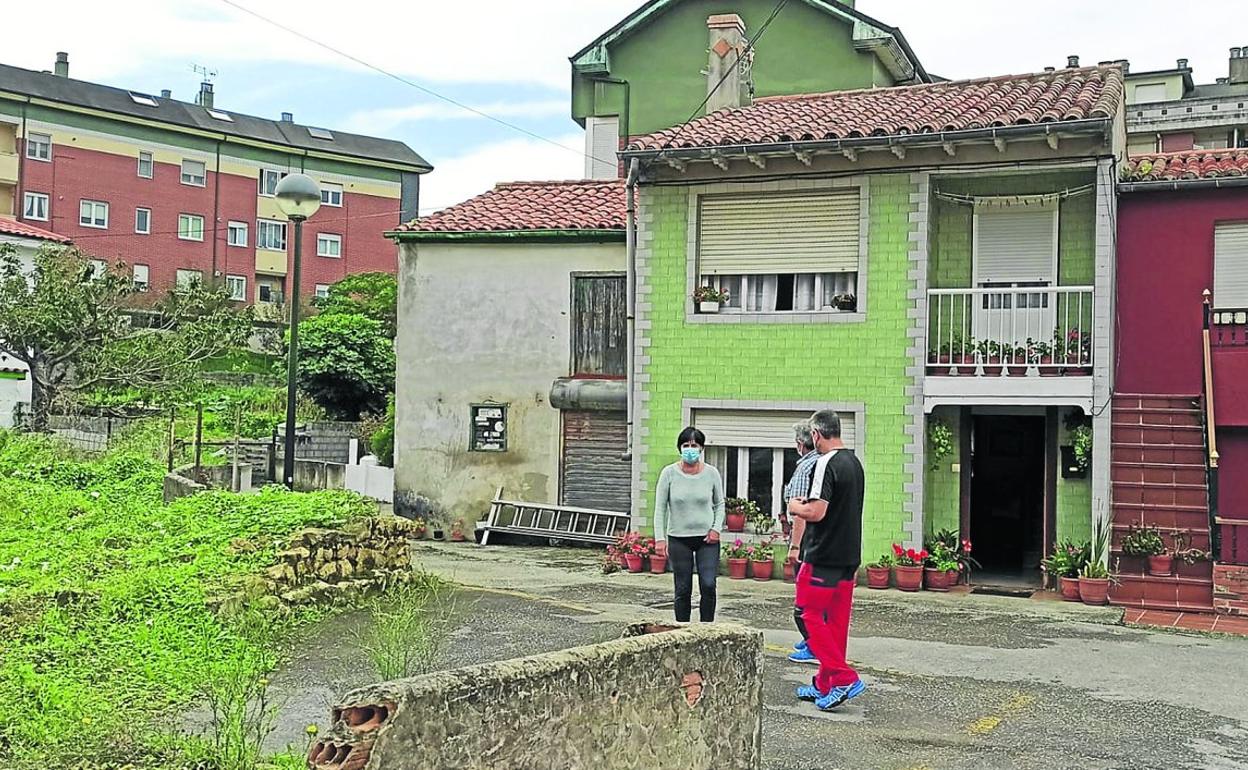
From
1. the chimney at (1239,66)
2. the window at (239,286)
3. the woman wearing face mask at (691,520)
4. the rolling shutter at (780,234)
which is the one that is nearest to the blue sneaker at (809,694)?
the woman wearing face mask at (691,520)

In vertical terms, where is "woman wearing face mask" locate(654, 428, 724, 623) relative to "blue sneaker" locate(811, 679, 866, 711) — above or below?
above

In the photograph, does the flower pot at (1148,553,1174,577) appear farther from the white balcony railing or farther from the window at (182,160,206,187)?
the window at (182,160,206,187)

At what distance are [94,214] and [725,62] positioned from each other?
38439mm

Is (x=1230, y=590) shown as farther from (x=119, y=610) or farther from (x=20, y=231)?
(x=20, y=231)

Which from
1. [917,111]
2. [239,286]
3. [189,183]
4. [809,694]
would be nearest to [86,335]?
[917,111]

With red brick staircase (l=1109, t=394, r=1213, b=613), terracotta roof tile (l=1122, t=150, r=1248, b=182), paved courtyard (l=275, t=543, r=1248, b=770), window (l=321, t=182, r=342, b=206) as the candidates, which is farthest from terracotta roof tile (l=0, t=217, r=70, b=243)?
red brick staircase (l=1109, t=394, r=1213, b=613)

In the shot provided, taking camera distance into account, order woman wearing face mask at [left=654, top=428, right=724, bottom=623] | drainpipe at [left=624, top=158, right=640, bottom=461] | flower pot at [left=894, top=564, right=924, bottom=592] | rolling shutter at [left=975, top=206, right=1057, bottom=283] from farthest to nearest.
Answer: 1. drainpipe at [left=624, top=158, right=640, bottom=461]
2. rolling shutter at [left=975, top=206, right=1057, bottom=283]
3. flower pot at [left=894, top=564, right=924, bottom=592]
4. woman wearing face mask at [left=654, top=428, right=724, bottom=623]

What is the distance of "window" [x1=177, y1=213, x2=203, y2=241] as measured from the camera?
178 ft

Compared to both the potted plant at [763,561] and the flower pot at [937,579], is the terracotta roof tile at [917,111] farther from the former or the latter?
the flower pot at [937,579]

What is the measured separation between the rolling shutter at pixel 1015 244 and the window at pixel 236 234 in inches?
1813

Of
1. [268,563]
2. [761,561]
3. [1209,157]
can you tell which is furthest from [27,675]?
[1209,157]

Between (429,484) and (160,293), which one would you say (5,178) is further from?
(429,484)

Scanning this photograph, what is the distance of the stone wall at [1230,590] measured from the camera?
1266 cm

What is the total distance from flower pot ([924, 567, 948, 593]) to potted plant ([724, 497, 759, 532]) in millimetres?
2274
